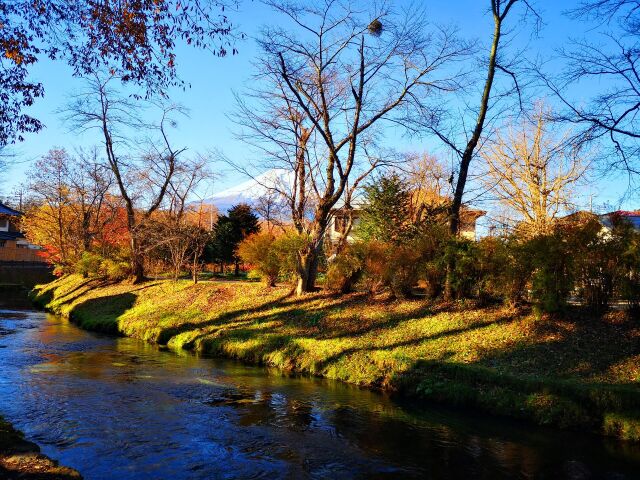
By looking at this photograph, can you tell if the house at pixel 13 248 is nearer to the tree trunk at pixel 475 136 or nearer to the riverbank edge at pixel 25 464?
the tree trunk at pixel 475 136

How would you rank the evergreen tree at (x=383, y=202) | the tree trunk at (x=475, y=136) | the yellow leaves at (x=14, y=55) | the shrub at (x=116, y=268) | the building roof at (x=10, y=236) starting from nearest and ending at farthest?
the yellow leaves at (x=14, y=55) < the tree trunk at (x=475, y=136) < the shrub at (x=116, y=268) < the evergreen tree at (x=383, y=202) < the building roof at (x=10, y=236)

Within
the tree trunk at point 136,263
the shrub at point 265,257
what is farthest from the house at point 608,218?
the tree trunk at point 136,263

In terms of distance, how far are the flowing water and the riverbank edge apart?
26.3 inches

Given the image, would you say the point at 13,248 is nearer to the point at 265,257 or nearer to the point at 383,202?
the point at 383,202

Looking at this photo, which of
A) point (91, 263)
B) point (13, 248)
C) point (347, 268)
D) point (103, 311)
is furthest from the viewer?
point (13, 248)

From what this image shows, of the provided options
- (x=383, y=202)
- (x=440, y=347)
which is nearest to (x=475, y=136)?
(x=440, y=347)

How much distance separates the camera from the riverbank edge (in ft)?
17.1

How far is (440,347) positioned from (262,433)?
18.3 feet

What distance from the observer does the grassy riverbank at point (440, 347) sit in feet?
30.3

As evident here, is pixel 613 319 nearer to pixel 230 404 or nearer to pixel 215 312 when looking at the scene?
pixel 230 404

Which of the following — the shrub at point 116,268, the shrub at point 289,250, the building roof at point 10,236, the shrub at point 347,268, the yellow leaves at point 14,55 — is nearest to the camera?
the yellow leaves at point 14,55

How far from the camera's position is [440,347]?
12359 millimetres

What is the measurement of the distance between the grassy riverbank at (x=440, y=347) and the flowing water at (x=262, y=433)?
0.55m

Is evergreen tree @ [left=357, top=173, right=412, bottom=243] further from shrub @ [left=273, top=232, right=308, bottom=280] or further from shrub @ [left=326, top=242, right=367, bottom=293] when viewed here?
shrub @ [left=326, top=242, right=367, bottom=293]
